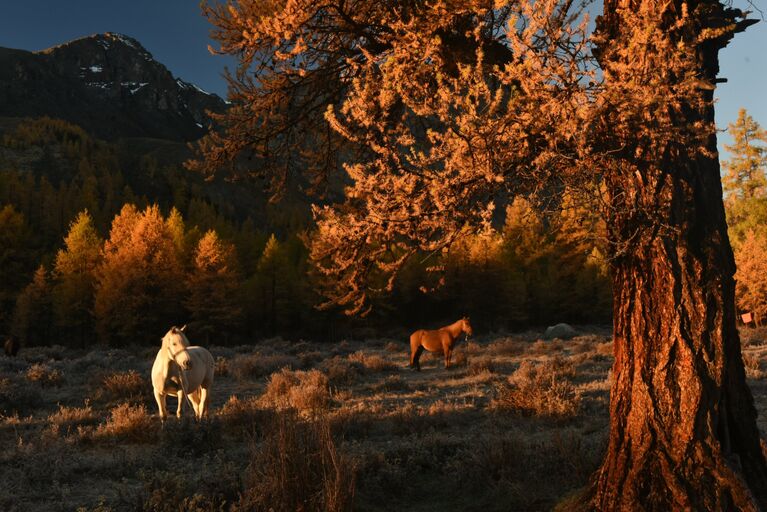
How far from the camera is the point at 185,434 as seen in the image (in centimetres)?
738

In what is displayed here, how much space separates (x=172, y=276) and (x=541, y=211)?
3989 cm

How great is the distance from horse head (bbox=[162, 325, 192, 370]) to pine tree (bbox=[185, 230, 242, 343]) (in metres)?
32.5

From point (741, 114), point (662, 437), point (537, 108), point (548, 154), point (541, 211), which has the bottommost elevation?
point (662, 437)

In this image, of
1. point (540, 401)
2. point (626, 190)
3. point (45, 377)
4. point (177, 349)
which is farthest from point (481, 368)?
point (45, 377)

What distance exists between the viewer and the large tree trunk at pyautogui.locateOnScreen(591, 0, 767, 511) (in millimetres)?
3906

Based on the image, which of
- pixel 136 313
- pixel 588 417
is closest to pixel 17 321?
pixel 136 313

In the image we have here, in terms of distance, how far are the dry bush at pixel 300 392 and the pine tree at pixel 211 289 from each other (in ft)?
93.3

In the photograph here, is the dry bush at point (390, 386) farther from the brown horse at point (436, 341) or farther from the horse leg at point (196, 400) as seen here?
the horse leg at point (196, 400)

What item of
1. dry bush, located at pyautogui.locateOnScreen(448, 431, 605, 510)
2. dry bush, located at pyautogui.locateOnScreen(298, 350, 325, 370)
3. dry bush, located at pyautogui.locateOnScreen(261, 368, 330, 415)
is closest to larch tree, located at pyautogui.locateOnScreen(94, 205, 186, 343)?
dry bush, located at pyautogui.locateOnScreen(298, 350, 325, 370)

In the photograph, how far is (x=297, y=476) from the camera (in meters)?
4.40

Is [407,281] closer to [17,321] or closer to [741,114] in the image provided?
[17,321]

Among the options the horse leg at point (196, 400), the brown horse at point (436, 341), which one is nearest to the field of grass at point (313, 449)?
the horse leg at point (196, 400)

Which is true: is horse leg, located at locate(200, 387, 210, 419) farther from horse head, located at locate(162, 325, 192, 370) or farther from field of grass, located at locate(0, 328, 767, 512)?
horse head, located at locate(162, 325, 192, 370)

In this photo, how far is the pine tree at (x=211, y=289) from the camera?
39938 millimetres
